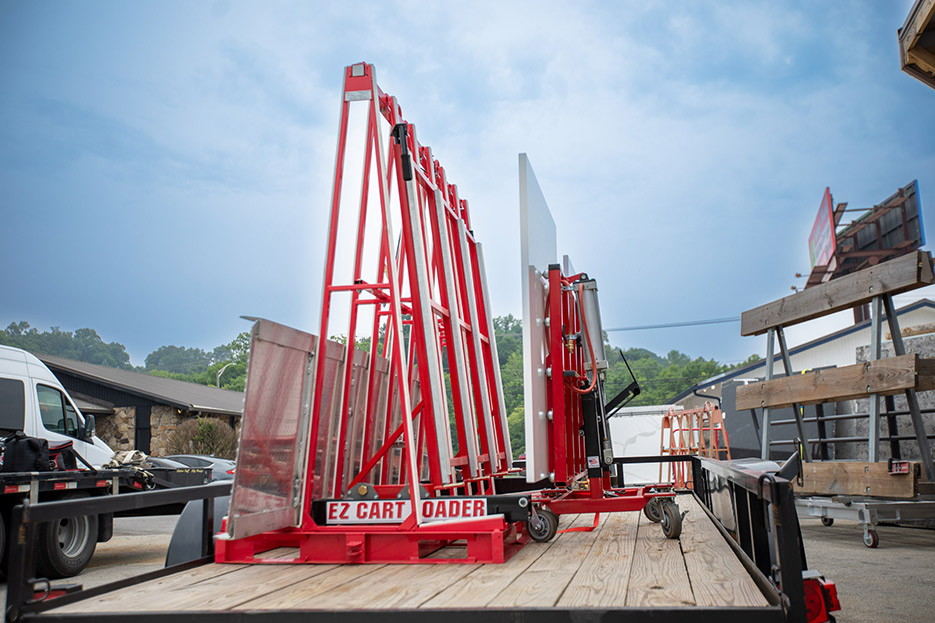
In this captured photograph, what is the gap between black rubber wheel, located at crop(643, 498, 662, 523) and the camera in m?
4.41

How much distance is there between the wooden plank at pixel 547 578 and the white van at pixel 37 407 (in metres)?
8.69

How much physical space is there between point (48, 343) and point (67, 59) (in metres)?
124

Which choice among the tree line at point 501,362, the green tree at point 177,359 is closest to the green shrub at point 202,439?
the tree line at point 501,362

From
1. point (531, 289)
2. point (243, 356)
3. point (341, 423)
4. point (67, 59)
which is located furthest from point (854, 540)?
point (67, 59)

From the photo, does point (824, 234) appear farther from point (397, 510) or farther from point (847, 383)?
point (397, 510)

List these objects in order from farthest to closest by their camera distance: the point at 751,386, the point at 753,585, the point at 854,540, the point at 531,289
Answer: the point at 854,540
the point at 751,386
the point at 531,289
the point at 753,585

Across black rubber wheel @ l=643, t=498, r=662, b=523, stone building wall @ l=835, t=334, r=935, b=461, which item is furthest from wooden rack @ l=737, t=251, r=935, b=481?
black rubber wheel @ l=643, t=498, r=662, b=523

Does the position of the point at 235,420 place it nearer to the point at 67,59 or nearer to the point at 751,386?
the point at 751,386

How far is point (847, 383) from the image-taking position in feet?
22.1

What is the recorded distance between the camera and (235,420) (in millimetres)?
25109

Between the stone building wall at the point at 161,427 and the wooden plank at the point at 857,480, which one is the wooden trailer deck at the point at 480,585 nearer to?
the wooden plank at the point at 857,480

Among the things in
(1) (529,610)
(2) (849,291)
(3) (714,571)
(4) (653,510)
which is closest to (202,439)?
(2) (849,291)

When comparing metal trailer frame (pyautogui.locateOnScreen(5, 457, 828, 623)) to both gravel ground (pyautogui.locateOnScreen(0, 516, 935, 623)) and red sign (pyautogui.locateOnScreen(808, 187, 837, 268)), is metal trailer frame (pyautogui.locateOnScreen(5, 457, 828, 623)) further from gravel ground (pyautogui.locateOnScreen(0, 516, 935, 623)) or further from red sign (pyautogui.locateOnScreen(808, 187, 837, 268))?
red sign (pyautogui.locateOnScreen(808, 187, 837, 268))

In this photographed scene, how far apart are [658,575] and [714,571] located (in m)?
0.23
